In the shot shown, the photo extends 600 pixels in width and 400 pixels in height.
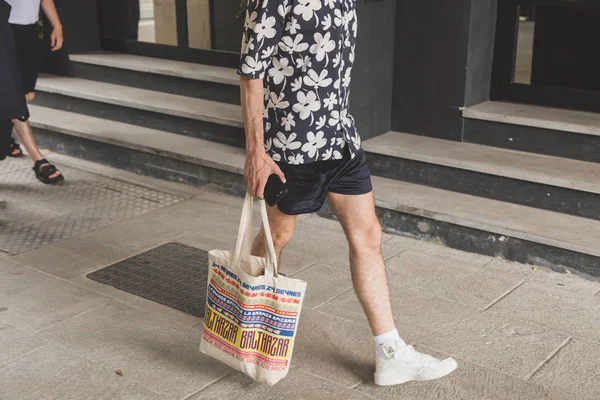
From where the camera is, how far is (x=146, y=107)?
258 inches

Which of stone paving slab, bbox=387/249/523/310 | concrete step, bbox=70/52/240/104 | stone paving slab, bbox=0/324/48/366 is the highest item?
concrete step, bbox=70/52/240/104

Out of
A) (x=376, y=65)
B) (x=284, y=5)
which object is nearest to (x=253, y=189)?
(x=284, y=5)

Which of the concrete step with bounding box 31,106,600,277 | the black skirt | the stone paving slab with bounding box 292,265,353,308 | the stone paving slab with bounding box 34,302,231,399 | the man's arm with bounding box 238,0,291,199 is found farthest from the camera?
the black skirt

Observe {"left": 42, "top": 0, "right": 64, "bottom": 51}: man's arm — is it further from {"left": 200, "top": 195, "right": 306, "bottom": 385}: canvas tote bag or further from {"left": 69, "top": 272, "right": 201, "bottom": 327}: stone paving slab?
{"left": 200, "top": 195, "right": 306, "bottom": 385}: canvas tote bag

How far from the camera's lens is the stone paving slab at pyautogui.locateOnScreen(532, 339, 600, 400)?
326 centimetres

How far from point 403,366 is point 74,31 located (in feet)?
18.7

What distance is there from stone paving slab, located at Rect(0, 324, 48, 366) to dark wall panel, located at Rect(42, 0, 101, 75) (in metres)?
4.40

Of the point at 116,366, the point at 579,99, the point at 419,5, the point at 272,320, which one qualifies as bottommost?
the point at 116,366

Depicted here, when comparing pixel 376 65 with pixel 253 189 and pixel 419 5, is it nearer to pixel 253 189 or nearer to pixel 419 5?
pixel 419 5

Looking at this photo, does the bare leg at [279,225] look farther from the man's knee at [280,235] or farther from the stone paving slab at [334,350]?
the stone paving slab at [334,350]

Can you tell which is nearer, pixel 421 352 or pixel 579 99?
pixel 421 352

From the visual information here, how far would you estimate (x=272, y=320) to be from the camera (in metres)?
3.00

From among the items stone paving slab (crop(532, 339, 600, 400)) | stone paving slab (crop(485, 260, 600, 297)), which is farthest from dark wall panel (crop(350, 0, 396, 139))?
stone paving slab (crop(532, 339, 600, 400))

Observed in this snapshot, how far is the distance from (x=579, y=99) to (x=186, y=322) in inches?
121
